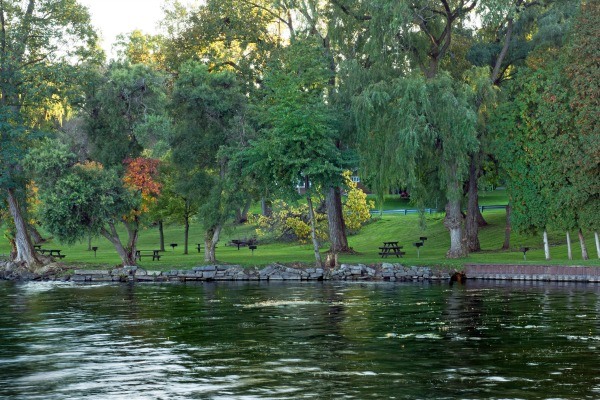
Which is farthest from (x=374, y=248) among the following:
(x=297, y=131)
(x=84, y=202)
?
(x=84, y=202)

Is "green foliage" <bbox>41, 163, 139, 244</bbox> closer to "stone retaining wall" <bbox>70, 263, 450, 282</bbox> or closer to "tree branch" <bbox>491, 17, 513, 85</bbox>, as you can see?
"stone retaining wall" <bbox>70, 263, 450, 282</bbox>

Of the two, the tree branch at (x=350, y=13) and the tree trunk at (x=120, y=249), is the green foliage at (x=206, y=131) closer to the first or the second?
the tree trunk at (x=120, y=249)

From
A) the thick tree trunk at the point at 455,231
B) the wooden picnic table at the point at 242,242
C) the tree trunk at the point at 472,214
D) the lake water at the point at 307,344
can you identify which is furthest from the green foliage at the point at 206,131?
the wooden picnic table at the point at 242,242

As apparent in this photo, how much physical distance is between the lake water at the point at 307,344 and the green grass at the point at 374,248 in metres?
11.5

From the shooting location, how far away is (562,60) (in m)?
55.5

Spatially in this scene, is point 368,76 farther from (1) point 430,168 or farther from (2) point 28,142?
(2) point 28,142

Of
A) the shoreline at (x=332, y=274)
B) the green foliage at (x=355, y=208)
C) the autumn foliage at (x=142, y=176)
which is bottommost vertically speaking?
the shoreline at (x=332, y=274)

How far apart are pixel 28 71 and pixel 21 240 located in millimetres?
11524

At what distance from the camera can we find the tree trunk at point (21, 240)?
6322 centimetres

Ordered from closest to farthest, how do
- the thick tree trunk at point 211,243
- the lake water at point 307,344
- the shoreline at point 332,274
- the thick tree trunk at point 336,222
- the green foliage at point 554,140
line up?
the lake water at point 307,344, the shoreline at point 332,274, the green foliage at point 554,140, the thick tree trunk at point 211,243, the thick tree trunk at point 336,222

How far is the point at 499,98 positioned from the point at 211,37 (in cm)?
2237

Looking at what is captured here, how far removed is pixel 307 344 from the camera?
95.6ft

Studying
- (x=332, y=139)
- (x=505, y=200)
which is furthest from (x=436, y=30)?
(x=505, y=200)

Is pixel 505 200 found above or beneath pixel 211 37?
beneath
